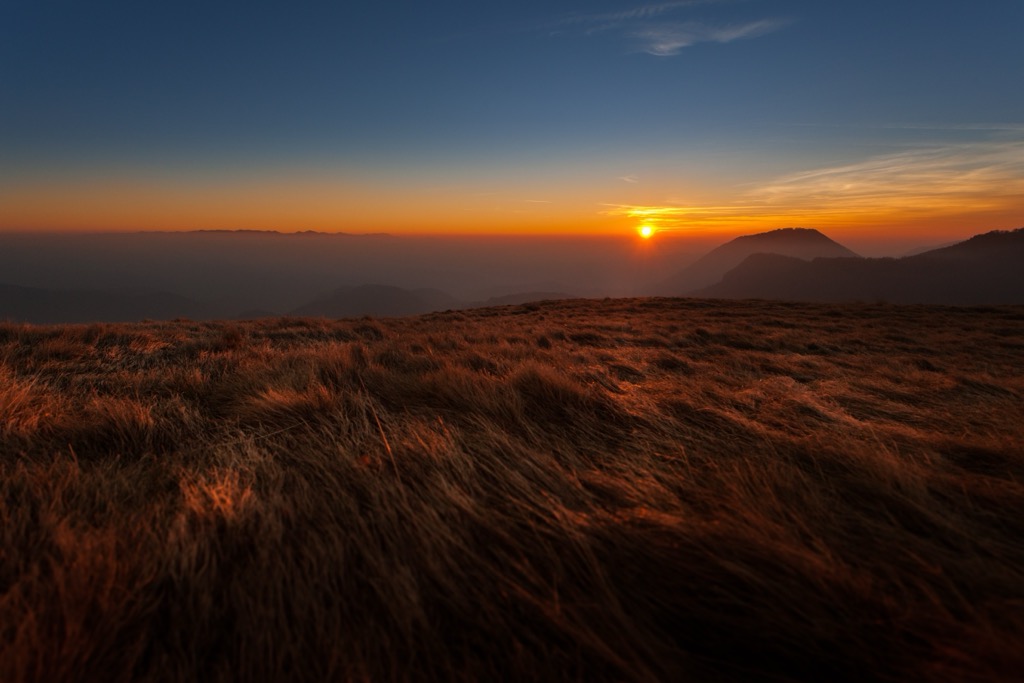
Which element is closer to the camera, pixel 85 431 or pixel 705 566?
pixel 705 566

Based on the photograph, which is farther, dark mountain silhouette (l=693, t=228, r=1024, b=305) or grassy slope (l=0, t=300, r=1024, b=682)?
dark mountain silhouette (l=693, t=228, r=1024, b=305)

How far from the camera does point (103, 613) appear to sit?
0.90 metres

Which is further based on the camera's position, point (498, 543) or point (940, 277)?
point (940, 277)

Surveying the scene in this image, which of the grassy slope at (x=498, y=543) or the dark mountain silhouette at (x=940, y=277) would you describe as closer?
the grassy slope at (x=498, y=543)

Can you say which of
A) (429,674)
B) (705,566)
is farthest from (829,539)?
(429,674)

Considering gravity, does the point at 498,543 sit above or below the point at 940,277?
above

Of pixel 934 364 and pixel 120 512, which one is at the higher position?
pixel 120 512

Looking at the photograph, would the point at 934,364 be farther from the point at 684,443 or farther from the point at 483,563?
the point at 483,563

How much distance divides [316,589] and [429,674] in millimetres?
365

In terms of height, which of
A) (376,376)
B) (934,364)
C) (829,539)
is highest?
(829,539)

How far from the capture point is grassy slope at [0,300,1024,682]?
2.94 ft

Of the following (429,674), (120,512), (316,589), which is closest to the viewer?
(429,674)

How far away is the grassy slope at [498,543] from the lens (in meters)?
0.90

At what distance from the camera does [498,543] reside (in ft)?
4.10
